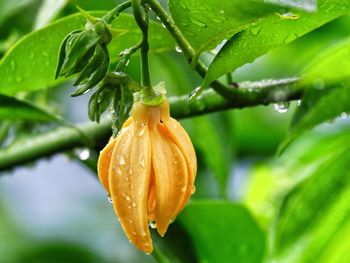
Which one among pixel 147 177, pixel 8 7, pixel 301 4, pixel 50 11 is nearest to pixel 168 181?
pixel 147 177

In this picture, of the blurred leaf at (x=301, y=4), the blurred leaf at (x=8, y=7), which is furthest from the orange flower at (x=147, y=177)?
the blurred leaf at (x=8, y=7)

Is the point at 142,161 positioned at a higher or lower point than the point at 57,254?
higher

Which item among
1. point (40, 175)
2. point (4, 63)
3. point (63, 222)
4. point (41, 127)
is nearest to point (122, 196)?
point (4, 63)

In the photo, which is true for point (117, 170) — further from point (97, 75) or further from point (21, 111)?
point (21, 111)

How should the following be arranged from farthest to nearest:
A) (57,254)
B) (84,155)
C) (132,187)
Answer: (57,254) → (84,155) → (132,187)

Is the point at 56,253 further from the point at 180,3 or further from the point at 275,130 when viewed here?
the point at 180,3

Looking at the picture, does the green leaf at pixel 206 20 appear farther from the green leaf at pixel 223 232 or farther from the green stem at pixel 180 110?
the green leaf at pixel 223 232
